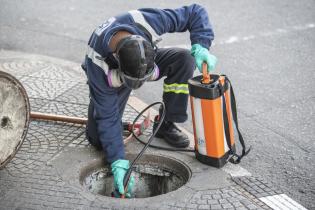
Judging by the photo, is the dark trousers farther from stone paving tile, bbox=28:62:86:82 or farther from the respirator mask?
stone paving tile, bbox=28:62:86:82

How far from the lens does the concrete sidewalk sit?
3832 mm

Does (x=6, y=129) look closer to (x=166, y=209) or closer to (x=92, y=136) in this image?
(x=92, y=136)

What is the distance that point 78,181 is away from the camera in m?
4.14

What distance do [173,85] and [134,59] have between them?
0.98 m

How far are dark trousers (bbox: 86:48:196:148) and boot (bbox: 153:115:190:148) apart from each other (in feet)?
0.28

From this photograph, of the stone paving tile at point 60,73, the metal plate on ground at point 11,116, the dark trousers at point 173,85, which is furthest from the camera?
the stone paving tile at point 60,73

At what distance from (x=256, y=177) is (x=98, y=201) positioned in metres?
1.24

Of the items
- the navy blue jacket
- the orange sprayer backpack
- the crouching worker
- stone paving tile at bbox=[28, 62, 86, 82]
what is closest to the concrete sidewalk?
the orange sprayer backpack

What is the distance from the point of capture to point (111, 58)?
13.1 ft

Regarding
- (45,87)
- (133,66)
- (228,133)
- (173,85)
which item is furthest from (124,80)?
(45,87)

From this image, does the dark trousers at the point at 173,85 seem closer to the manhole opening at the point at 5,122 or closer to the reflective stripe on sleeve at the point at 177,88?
the reflective stripe on sleeve at the point at 177,88

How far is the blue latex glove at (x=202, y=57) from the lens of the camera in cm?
421

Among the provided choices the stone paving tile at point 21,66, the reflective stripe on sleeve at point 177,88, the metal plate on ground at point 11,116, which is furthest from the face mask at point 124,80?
the stone paving tile at point 21,66

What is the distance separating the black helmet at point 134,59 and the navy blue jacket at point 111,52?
0.73 ft
